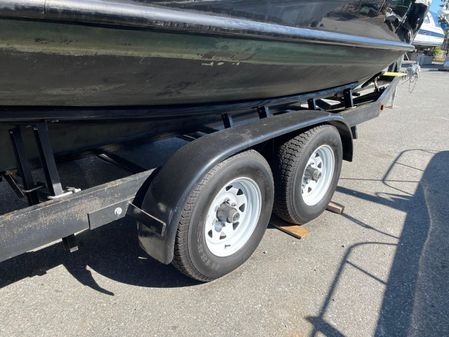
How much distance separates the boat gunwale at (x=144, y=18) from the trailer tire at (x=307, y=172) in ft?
2.54

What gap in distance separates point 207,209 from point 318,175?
4.34 ft

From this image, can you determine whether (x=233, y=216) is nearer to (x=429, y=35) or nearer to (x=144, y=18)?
→ (x=144, y=18)

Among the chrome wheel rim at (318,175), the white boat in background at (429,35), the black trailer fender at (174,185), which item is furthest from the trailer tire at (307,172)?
the white boat in background at (429,35)

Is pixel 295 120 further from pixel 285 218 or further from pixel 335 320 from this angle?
pixel 335 320

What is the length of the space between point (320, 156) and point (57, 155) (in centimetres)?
208

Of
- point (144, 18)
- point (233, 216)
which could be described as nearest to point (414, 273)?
point (233, 216)

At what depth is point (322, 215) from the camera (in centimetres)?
355

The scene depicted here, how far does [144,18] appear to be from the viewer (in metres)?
1.82

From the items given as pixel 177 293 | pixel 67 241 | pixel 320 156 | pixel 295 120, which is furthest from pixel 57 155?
pixel 320 156

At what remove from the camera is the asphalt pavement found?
2258 millimetres

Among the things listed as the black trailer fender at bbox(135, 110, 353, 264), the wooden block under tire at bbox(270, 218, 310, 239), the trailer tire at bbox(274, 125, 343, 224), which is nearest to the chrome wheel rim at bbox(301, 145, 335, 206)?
the trailer tire at bbox(274, 125, 343, 224)

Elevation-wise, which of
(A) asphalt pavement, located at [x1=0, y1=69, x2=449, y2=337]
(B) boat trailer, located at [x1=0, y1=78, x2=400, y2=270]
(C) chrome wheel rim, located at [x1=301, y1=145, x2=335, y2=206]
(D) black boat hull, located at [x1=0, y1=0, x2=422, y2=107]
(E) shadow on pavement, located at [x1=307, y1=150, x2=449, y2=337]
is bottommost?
(E) shadow on pavement, located at [x1=307, y1=150, x2=449, y2=337]

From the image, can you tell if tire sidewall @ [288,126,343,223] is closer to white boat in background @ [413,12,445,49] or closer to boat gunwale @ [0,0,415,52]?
boat gunwale @ [0,0,415,52]

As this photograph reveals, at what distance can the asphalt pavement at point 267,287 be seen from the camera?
226 cm
